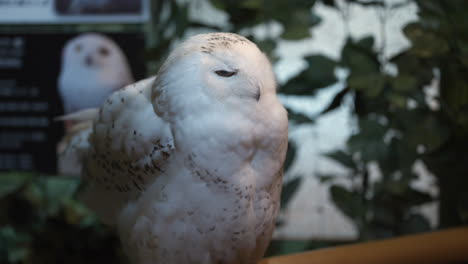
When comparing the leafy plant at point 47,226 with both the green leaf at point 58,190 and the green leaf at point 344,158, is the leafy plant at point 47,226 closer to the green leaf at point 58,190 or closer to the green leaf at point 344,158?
the green leaf at point 58,190

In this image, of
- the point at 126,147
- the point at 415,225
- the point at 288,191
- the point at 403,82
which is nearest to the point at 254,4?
the point at 403,82

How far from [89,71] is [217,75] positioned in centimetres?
79

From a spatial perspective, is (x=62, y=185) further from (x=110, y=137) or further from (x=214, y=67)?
(x=214, y=67)

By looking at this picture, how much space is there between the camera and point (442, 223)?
1.45 meters

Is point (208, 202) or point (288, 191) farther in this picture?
point (288, 191)

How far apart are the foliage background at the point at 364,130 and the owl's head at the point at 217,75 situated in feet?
1.75

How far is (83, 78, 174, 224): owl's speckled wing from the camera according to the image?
63cm

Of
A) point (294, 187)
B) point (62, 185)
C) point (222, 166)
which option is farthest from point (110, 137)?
point (62, 185)

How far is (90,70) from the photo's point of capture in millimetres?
1271

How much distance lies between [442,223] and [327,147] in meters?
0.46

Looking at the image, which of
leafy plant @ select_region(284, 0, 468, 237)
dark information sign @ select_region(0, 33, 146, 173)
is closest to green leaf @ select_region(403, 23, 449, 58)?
leafy plant @ select_region(284, 0, 468, 237)

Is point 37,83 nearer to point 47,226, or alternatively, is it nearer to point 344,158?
point 47,226

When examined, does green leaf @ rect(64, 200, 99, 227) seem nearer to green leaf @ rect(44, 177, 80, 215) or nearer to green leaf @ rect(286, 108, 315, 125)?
green leaf @ rect(44, 177, 80, 215)

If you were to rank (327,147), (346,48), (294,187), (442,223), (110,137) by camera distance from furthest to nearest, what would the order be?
(327,147)
(442,223)
(294,187)
(346,48)
(110,137)
